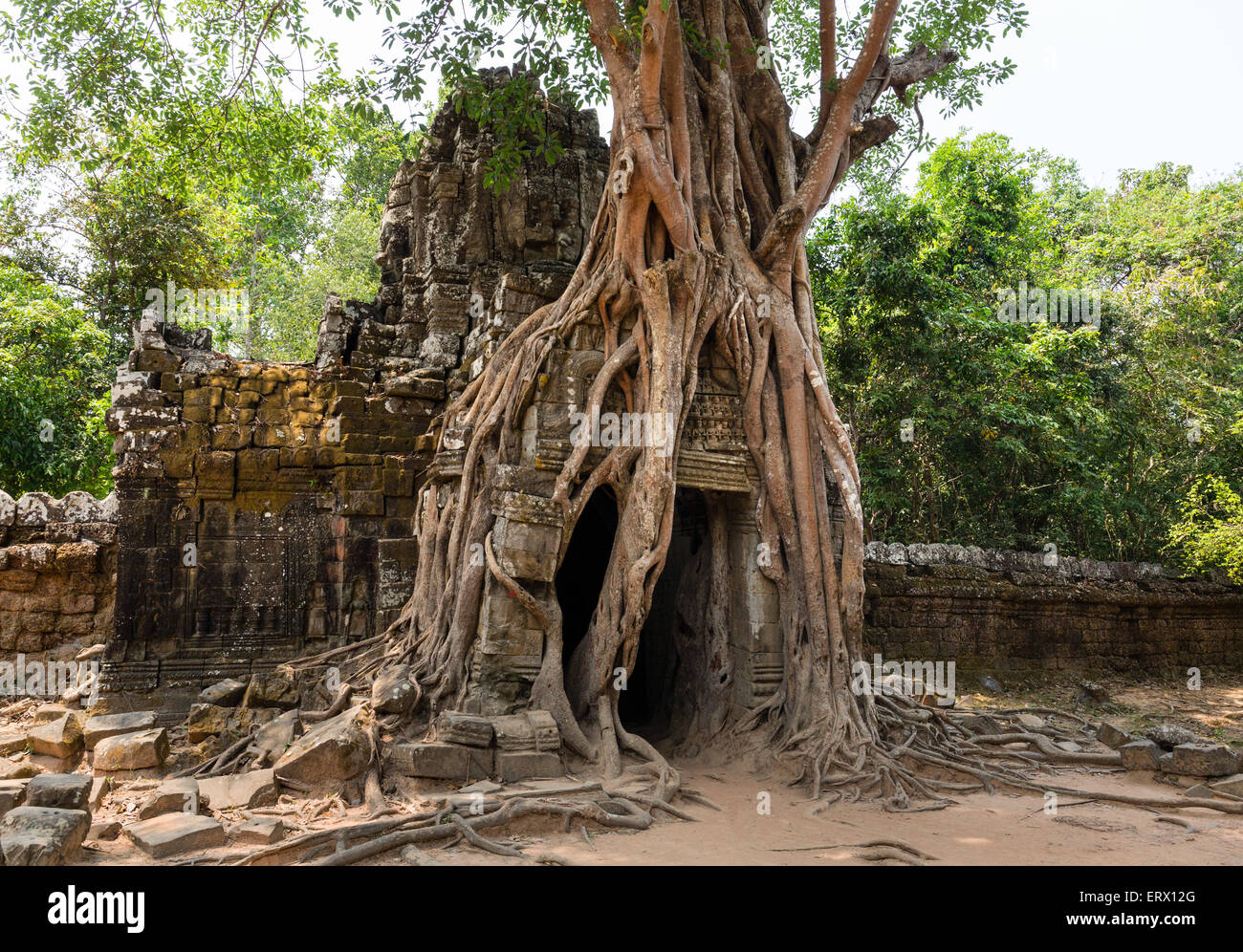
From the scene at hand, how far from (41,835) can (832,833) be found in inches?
143

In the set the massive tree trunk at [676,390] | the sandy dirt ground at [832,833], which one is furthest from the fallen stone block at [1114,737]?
the massive tree trunk at [676,390]

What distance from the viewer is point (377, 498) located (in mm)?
7234

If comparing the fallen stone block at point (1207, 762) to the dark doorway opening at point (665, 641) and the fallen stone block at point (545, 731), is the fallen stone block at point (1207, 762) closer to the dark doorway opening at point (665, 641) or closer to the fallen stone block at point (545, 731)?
the dark doorway opening at point (665, 641)

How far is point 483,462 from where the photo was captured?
19.4 ft

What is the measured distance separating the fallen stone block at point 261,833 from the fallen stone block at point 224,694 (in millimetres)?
2355

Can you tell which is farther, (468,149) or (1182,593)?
(1182,593)

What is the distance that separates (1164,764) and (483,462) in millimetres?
5097

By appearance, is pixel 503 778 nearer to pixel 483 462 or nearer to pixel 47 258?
pixel 483 462

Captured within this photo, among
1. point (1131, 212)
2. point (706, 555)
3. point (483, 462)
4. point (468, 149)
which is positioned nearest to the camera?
point (483, 462)

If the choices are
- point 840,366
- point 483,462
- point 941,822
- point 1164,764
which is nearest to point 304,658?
point 483,462

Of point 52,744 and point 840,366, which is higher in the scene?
point 840,366

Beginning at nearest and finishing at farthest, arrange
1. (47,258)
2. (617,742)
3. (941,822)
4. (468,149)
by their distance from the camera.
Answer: (941,822)
(617,742)
(468,149)
(47,258)

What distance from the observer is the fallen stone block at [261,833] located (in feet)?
12.5

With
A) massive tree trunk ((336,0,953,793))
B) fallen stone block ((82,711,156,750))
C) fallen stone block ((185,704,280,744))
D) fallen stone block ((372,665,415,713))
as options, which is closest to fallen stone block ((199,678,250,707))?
fallen stone block ((185,704,280,744))
